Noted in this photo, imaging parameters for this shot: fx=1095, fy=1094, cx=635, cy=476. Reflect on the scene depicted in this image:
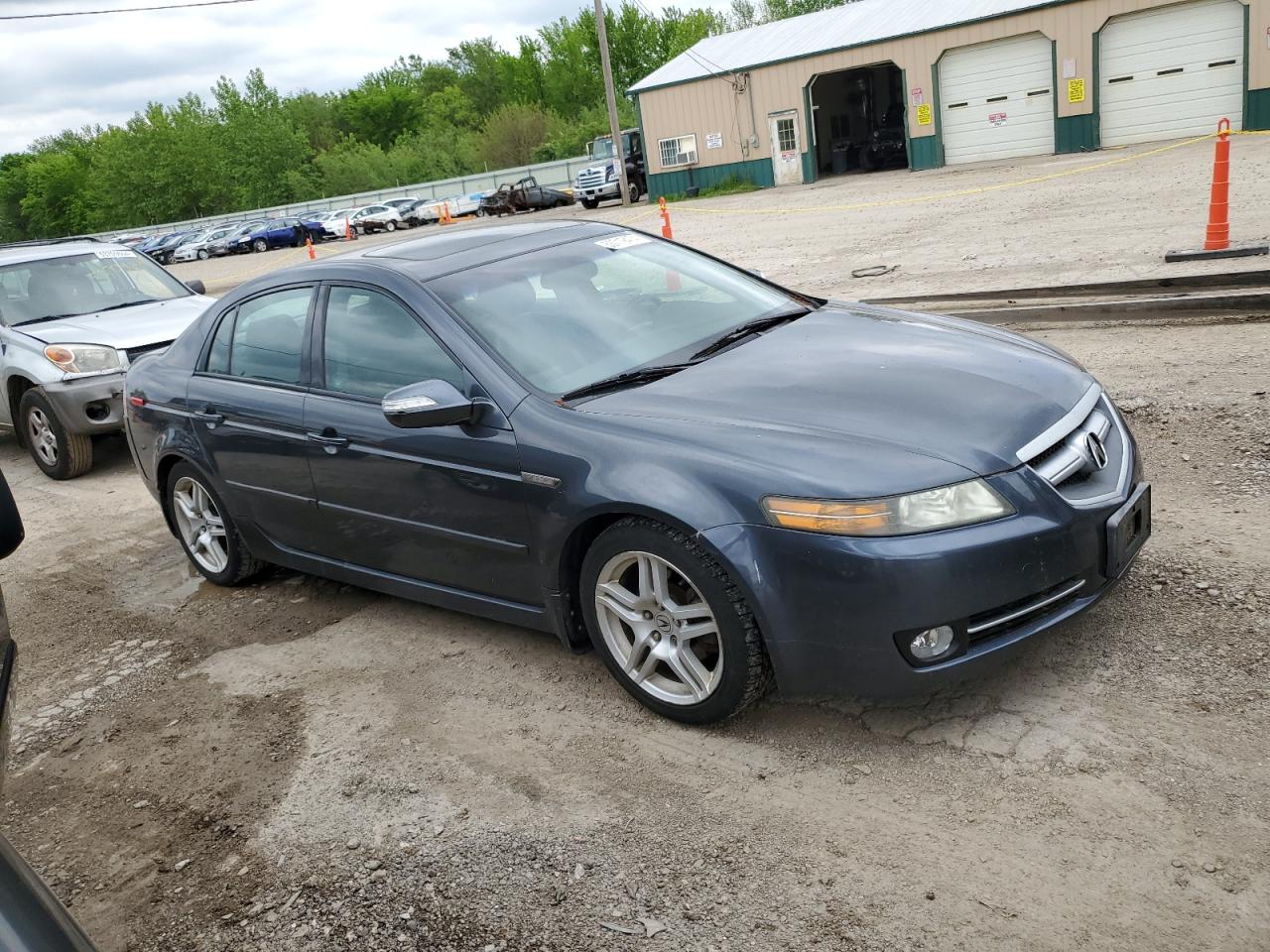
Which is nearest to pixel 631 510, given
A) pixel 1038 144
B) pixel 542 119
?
pixel 1038 144

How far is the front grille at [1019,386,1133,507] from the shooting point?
3266 mm

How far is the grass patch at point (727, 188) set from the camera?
3469 cm

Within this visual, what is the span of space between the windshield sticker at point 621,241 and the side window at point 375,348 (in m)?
0.99

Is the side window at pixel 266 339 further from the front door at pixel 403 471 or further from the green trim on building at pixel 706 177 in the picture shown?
the green trim on building at pixel 706 177

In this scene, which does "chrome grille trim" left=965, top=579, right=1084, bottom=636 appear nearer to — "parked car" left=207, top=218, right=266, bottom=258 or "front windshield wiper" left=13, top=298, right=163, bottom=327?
"front windshield wiper" left=13, top=298, right=163, bottom=327

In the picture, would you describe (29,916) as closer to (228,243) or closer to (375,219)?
(375,219)

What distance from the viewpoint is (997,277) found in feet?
34.8

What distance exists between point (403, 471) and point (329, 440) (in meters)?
0.45

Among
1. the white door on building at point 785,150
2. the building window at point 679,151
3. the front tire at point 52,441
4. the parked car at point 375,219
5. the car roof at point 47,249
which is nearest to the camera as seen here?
the front tire at point 52,441

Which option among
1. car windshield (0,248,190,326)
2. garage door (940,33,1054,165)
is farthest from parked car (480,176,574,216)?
car windshield (0,248,190,326)

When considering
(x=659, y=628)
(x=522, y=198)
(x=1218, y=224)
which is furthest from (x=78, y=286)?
(x=522, y=198)

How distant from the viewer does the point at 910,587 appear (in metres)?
3.02

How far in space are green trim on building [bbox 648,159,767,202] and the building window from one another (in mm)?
286

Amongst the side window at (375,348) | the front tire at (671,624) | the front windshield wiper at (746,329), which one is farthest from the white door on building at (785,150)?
the front tire at (671,624)
